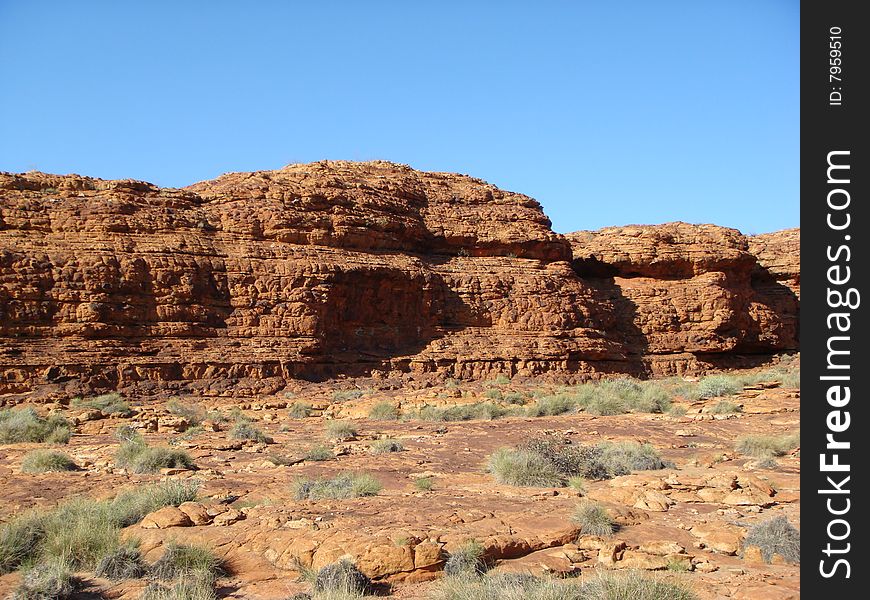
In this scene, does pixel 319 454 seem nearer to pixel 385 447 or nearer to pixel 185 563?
pixel 385 447

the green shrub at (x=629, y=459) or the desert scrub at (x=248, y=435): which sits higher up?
the green shrub at (x=629, y=459)

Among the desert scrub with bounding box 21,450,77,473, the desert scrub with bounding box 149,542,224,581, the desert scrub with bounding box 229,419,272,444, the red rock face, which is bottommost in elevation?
the desert scrub with bounding box 229,419,272,444

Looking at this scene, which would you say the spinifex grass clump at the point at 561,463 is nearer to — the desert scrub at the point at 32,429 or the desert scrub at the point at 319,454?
the desert scrub at the point at 319,454

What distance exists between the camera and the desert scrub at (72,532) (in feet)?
22.8

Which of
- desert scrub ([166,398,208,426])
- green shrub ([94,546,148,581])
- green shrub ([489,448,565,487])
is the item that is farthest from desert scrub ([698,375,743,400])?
green shrub ([94,546,148,581])

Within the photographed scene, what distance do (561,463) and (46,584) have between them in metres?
7.30

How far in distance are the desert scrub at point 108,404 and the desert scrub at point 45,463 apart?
7432 mm

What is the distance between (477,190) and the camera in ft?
119

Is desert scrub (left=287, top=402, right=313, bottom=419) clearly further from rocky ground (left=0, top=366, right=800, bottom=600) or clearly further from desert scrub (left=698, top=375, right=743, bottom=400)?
desert scrub (left=698, top=375, right=743, bottom=400)

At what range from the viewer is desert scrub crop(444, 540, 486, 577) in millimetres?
6348

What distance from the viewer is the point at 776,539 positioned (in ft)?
23.0

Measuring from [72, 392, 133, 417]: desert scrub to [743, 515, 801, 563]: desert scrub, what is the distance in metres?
16.9

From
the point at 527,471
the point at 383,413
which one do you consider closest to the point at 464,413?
the point at 383,413

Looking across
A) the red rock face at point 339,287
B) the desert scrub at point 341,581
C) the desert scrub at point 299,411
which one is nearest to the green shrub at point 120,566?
the desert scrub at point 341,581
